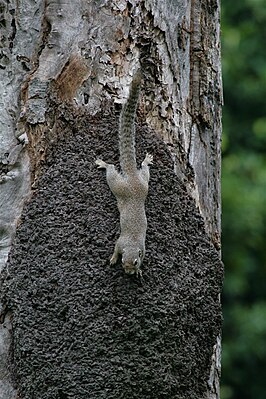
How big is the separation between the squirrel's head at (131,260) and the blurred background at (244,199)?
6437mm

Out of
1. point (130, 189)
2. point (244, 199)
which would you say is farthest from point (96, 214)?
point (244, 199)

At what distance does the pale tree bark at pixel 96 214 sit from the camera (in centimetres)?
318

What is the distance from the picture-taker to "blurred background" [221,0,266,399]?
33.2ft

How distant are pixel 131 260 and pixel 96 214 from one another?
0.24 m

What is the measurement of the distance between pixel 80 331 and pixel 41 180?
1.68 ft

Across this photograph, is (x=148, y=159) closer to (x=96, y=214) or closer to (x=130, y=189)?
(x=130, y=189)

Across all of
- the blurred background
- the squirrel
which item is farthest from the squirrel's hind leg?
the blurred background

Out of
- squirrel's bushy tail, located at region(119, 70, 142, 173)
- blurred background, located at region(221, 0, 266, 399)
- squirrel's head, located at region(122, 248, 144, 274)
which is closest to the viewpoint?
squirrel's head, located at region(122, 248, 144, 274)

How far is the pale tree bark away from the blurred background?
6.17m

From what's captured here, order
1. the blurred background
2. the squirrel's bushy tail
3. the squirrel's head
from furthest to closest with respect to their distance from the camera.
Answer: the blurred background < the squirrel's bushy tail < the squirrel's head

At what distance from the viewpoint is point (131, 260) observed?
3.13 m

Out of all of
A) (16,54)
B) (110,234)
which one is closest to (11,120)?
(16,54)

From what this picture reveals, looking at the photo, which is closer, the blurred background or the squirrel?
the squirrel

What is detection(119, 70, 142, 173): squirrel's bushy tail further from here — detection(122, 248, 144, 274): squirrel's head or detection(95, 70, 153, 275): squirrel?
detection(122, 248, 144, 274): squirrel's head
